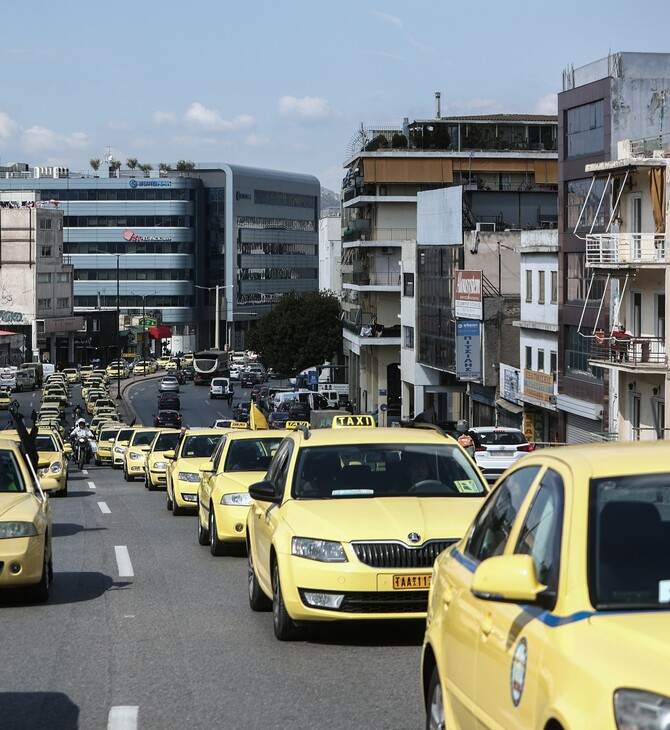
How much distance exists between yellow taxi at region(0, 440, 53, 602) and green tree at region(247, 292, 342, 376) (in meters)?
105

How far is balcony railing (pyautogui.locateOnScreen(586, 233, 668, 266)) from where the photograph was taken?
45938 millimetres

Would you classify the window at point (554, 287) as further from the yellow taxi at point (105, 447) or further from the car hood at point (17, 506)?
the car hood at point (17, 506)

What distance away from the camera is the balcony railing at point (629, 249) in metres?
45.9

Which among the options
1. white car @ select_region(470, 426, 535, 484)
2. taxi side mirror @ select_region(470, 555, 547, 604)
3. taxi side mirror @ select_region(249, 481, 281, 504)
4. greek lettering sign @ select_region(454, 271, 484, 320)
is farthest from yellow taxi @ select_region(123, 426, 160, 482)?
taxi side mirror @ select_region(470, 555, 547, 604)

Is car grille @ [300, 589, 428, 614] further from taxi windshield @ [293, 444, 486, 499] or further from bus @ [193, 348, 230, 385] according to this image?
bus @ [193, 348, 230, 385]

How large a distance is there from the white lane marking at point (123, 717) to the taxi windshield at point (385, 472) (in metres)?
2.98

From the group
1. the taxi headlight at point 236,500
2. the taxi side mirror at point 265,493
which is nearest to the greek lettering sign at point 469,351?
the taxi headlight at point 236,500

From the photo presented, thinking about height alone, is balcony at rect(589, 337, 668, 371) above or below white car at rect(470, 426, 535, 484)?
above

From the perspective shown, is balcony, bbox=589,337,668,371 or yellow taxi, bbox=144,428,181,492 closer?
yellow taxi, bbox=144,428,181,492

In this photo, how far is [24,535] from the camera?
12.1 m

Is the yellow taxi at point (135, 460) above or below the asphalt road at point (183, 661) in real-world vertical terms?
below

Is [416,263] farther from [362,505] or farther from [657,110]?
[362,505]

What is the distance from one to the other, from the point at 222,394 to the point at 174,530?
91.5 metres

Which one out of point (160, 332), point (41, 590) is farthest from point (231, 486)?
point (160, 332)
